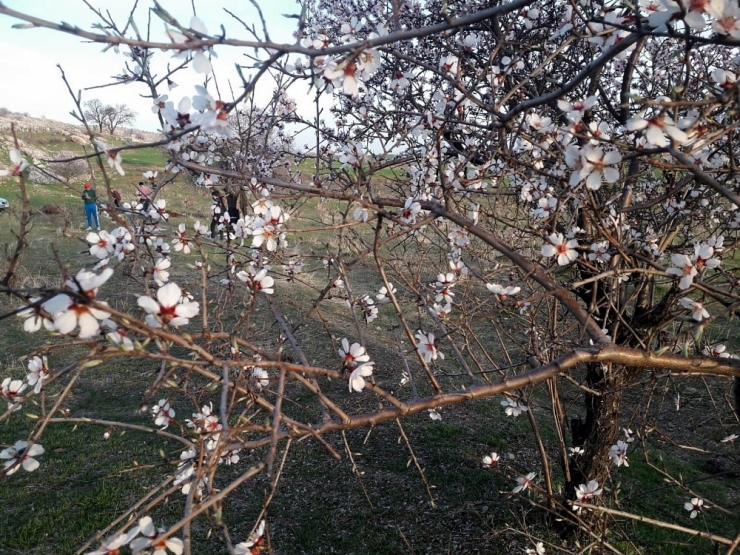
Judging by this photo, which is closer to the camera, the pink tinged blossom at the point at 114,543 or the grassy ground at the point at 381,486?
the pink tinged blossom at the point at 114,543

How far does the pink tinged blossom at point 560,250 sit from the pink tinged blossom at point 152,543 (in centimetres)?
163

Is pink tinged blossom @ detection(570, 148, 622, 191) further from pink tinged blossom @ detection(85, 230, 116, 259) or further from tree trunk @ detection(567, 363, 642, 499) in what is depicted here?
tree trunk @ detection(567, 363, 642, 499)

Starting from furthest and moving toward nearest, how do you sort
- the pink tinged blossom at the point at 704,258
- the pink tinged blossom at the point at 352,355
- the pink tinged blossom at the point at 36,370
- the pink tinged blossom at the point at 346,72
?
the pink tinged blossom at the point at 704,258 < the pink tinged blossom at the point at 36,370 < the pink tinged blossom at the point at 352,355 < the pink tinged blossom at the point at 346,72

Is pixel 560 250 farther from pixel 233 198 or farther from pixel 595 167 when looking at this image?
pixel 233 198

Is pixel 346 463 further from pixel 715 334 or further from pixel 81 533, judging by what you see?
pixel 715 334

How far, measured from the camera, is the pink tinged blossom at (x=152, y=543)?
1005 mm

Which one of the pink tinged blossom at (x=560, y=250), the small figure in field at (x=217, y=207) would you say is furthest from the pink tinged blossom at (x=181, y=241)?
the pink tinged blossom at (x=560, y=250)

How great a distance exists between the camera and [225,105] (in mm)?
1220

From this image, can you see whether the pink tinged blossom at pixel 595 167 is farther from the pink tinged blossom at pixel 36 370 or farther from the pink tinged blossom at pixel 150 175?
the pink tinged blossom at pixel 150 175

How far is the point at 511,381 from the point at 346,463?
3583 millimetres

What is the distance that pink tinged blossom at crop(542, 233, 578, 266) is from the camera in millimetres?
2125

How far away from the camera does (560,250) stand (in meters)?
2.17

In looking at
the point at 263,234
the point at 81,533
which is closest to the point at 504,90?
the point at 263,234

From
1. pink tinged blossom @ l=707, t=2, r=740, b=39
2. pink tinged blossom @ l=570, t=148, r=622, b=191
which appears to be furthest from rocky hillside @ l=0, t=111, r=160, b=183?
pink tinged blossom @ l=707, t=2, r=740, b=39
